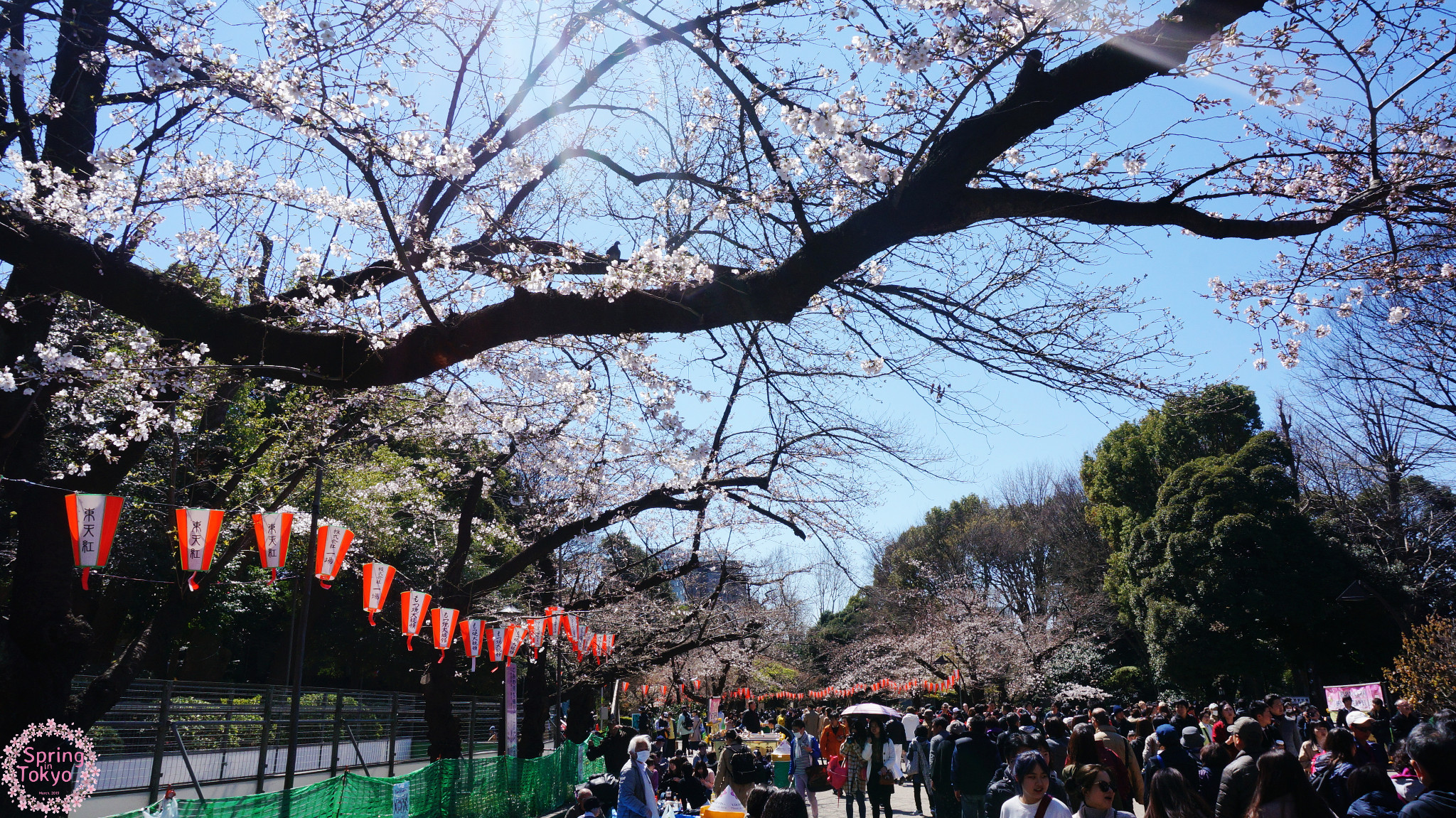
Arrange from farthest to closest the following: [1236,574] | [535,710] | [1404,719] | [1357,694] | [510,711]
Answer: [1236,574]
[535,710]
[1357,694]
[510,711]
[1404,719]

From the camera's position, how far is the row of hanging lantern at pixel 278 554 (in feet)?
22.4

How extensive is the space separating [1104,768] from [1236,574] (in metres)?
26.2

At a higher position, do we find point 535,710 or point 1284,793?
point 1284,793

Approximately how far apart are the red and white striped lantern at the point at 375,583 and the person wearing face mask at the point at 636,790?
4.10 m

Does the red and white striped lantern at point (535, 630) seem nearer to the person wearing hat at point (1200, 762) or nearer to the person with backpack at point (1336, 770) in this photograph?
the person wearing hat at point (1200, 762)

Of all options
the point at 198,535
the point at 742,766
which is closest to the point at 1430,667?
the point at 742,766

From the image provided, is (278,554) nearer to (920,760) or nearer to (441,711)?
(441,711)

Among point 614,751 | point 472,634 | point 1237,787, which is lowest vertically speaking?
point 614,751

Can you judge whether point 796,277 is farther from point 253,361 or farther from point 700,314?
point 253,361

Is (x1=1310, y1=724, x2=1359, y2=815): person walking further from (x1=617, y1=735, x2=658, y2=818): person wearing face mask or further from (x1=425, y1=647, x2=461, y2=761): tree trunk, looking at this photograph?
(x1=425, y1=647, x2=461, y2=761): tree trunk

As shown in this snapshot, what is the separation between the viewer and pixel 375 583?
9.77 meters

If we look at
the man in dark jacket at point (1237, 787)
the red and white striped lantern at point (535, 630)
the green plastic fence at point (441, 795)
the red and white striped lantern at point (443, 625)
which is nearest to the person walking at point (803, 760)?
the green plastic fence at point (441, 795)

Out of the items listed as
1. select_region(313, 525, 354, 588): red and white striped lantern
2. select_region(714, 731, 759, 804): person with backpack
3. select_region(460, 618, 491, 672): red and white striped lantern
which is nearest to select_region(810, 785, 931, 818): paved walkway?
select_region(714, 731, 759, 804): person with backpack

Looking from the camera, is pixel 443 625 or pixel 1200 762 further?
pixel 443 625
